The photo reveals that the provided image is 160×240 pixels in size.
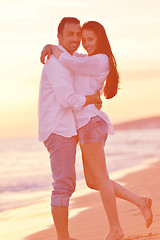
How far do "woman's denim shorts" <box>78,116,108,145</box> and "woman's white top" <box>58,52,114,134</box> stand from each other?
0.04 meters

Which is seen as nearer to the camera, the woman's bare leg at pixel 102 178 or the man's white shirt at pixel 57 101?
the man's white shirt at pixel 57 101

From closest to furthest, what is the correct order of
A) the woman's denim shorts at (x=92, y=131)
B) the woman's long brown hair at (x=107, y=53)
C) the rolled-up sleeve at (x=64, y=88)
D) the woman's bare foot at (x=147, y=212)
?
the rolled-up sleeve at (x=64, y=88), the woman's denim shorts at (x=92, y=131), the woman's long brown hair at (x=107, y=53), the woman's bare foot at (x=147, y=212)

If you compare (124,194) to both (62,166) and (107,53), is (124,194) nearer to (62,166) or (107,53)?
(62,166)

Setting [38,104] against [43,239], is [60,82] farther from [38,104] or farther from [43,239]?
[43,239]

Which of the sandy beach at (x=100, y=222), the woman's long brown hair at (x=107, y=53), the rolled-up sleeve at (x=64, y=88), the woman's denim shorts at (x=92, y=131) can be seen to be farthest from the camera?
the sandy beach at (x=100, y=222)

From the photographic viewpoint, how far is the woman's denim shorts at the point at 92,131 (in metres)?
4.45

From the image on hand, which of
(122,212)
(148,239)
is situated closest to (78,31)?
(148,239)

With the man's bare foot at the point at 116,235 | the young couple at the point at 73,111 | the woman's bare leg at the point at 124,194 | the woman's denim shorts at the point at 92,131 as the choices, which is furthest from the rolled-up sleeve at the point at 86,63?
the man's bare foot at the point at 116,235

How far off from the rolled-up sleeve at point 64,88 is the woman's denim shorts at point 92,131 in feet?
0.56

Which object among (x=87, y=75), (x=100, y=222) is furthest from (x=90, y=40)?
(x=100, y=222)

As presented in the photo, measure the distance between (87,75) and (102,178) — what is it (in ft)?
2.95

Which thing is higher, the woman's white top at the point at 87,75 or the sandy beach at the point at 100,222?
the woman's white top at the point at 87,75

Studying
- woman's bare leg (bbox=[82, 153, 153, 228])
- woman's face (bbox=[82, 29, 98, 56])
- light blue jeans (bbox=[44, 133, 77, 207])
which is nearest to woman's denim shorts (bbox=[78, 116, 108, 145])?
light blue jeans (bbox=[44, 133, 77, 207])

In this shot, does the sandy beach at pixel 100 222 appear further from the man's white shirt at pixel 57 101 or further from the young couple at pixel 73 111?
the man's white shirt at pixel 57 101
